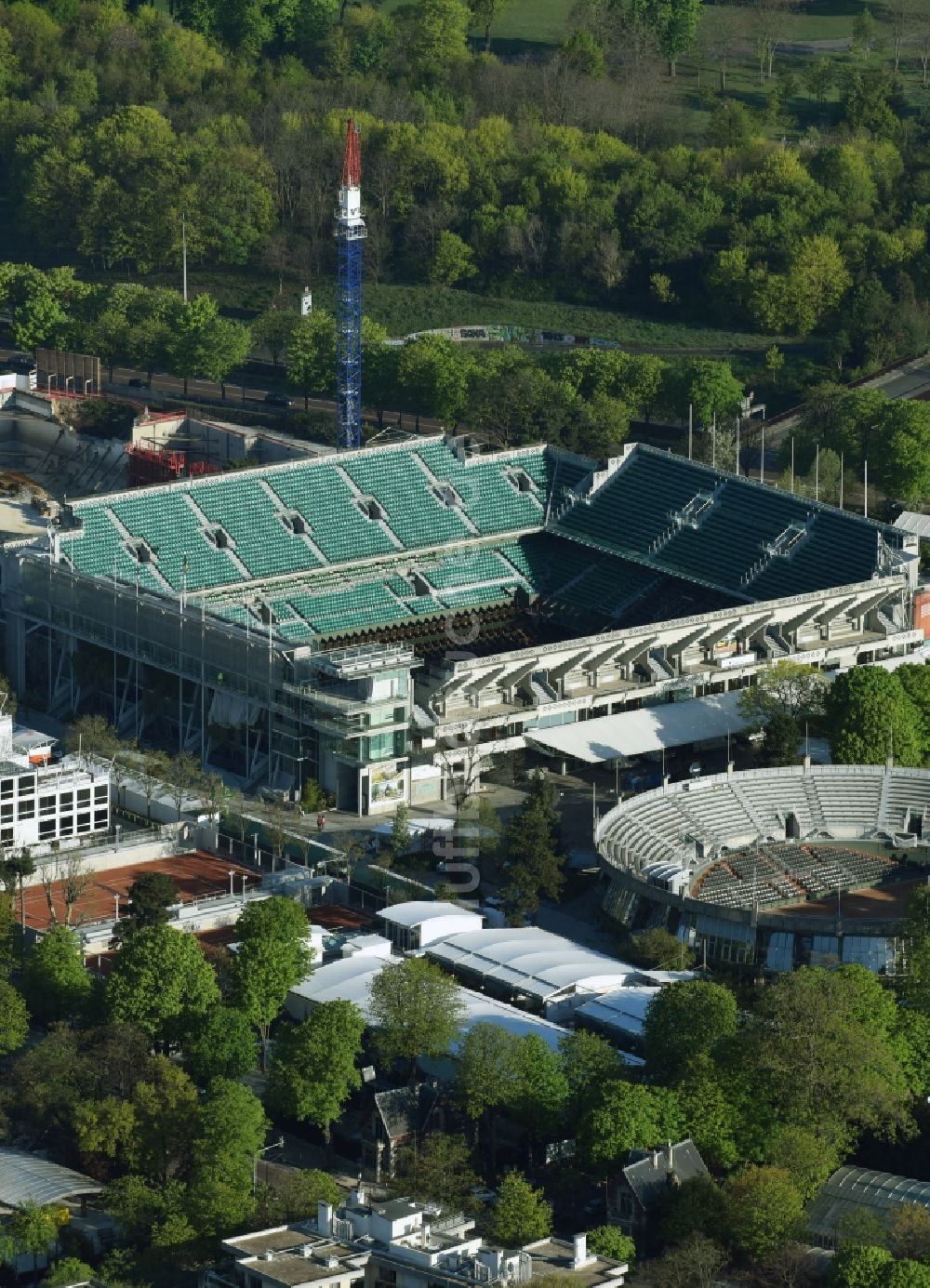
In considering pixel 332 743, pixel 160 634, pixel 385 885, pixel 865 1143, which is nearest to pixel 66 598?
pixel 160 634

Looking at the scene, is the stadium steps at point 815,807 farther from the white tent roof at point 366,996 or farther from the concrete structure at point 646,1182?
the concrete structure at point 646,1182

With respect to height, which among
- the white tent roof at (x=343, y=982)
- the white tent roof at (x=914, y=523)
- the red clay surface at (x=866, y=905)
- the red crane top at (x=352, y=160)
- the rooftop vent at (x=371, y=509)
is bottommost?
the red clay surface at (x=866, y=905)

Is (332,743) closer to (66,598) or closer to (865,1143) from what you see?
(66,598)

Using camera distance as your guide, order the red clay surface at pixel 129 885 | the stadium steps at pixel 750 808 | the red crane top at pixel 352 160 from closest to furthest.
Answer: the red clay surface at pixel 129 885 < the stadium steps at pixel 750 808 < the red crane top at pixel 352 160

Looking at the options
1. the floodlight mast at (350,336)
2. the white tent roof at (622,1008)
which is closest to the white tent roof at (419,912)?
the white tent roof at (622,1008)

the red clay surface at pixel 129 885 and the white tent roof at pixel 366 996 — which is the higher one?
the white tent roof at pixel 366 996

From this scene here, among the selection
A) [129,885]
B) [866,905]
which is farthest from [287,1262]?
[866,905]

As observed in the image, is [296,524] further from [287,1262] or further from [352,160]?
[287,1262]
